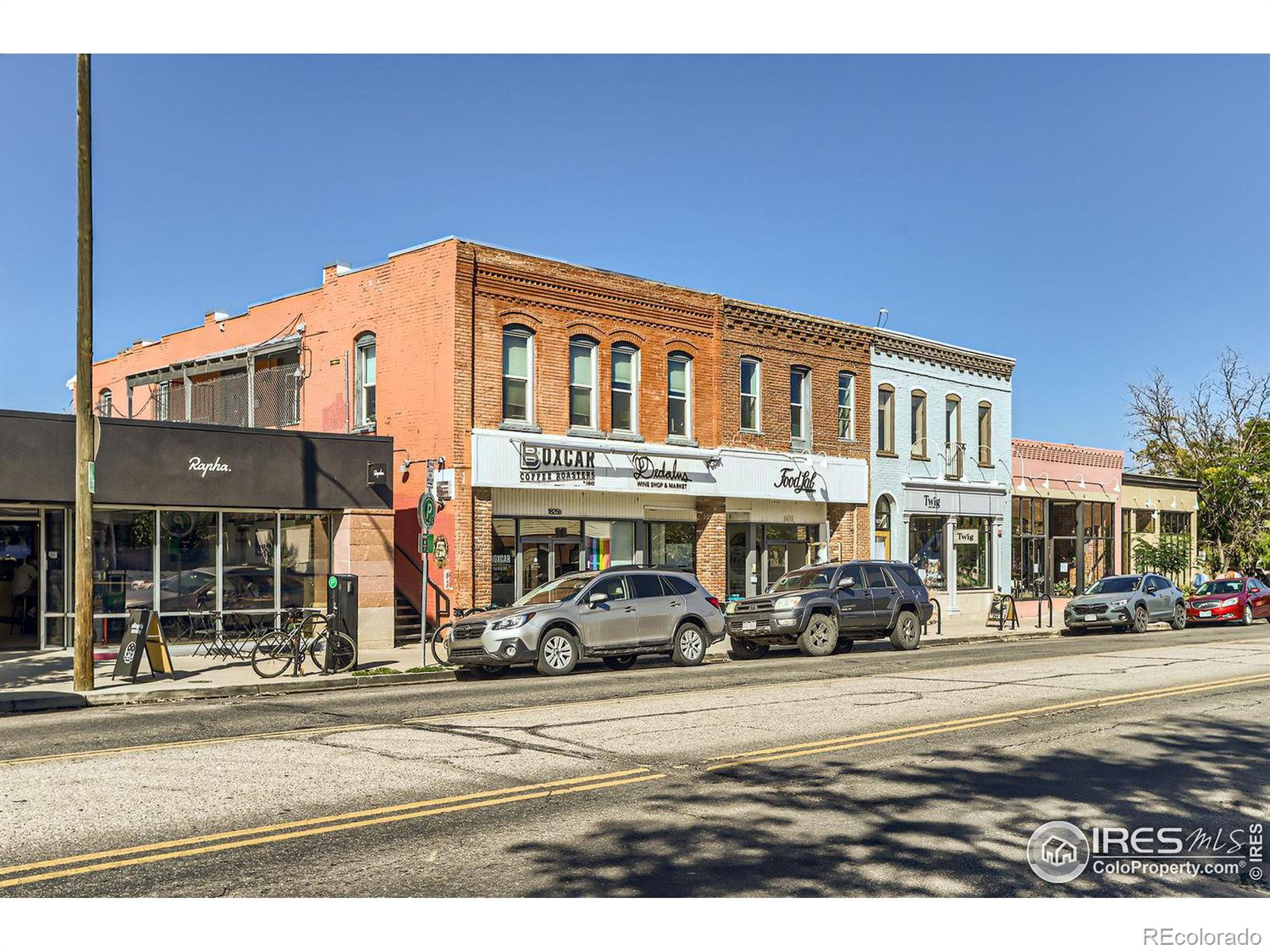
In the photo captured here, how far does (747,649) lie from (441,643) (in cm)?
585

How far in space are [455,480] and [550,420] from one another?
2967 mm

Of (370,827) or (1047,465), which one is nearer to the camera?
(370,827)

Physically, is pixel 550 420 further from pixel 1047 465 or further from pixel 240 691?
pixel 1047 465

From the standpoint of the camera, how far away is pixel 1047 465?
41625 mm

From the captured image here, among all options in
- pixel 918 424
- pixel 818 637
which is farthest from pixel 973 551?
pixel 818 637

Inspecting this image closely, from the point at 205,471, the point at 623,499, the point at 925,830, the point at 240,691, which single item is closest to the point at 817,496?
the point at 623,499

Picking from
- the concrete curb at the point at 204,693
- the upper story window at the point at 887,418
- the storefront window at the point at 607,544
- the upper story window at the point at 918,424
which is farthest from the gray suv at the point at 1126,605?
the concrete curb at the point at 204,693

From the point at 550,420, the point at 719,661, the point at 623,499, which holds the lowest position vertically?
the point at 719,661

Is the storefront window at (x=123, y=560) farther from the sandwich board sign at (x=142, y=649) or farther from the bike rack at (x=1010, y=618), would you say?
the bike rack at (x=1010, y=618)

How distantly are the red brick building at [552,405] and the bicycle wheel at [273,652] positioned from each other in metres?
4.39

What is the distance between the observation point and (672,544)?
99.5ft

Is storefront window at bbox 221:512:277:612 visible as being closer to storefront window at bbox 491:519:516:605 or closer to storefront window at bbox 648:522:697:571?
storefront window at bbox 491:519:516:605

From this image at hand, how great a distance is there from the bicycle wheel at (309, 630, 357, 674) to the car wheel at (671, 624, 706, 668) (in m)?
5.37

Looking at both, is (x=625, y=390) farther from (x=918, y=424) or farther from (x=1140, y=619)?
(x=1140, y=619)
